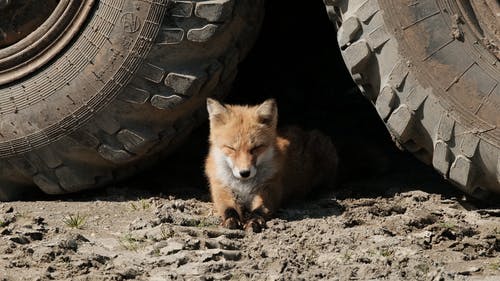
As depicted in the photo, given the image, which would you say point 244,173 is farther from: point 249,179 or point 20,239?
point 20,239

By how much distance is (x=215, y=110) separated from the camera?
626cm

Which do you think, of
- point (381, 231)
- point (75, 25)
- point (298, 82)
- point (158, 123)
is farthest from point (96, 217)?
point (298, 82)

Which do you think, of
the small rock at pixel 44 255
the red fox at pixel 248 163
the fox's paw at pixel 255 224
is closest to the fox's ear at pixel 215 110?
the red fox at pixel 248 163

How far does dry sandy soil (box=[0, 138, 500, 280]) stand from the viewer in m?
5.04

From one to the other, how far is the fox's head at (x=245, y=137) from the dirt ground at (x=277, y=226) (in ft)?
0.99

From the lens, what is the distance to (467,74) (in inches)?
223

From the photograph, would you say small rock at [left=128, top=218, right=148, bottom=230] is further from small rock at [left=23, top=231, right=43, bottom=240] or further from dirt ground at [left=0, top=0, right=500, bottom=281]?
small rock at [left=23, top=231, right=43, bottom=240]

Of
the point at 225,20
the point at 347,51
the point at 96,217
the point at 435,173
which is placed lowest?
the point at 435,173

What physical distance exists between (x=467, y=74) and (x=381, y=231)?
91 cm

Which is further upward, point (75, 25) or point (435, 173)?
point (75, 25)

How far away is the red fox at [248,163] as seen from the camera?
629cm

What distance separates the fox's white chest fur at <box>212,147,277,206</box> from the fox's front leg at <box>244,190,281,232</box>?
70 millimetres

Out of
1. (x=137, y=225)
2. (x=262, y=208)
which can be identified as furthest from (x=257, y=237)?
(x=137, y=225)

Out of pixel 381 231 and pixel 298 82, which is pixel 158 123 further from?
pixel 298 82
